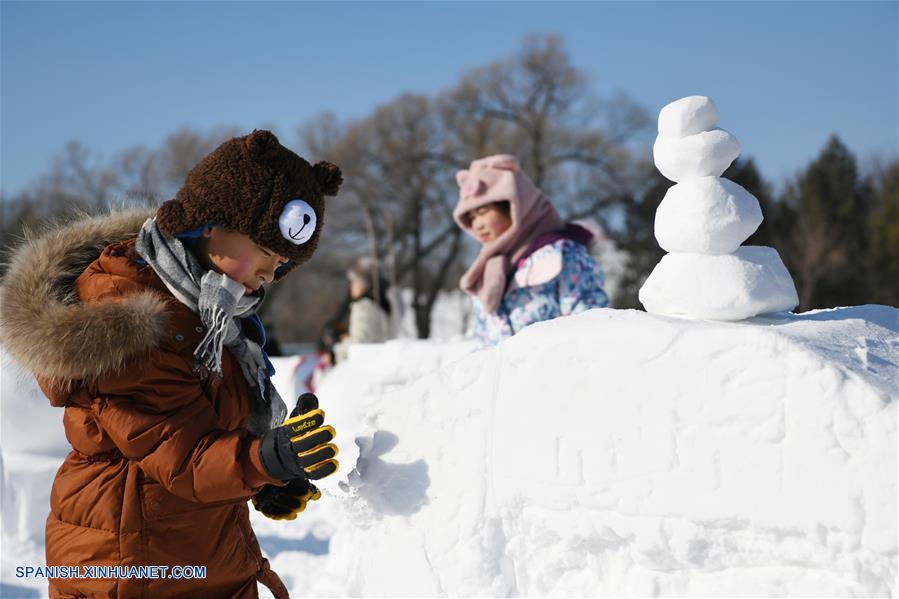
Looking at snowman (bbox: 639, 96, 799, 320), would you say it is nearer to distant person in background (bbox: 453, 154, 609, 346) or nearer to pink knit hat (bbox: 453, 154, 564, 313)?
distant person in background (bbox: 453, 154, 609, 346)

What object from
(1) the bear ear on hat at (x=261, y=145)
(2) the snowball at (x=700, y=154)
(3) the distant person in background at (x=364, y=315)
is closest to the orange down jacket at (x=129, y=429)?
(1) the bear ear on hat at (x=261, y=145)

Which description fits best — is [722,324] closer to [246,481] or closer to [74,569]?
[246,481]

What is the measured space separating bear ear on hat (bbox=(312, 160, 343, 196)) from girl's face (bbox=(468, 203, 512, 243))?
242 centimetres

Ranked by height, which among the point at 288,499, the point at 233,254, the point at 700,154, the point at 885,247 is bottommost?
the point at 885,247

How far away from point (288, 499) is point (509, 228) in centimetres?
254

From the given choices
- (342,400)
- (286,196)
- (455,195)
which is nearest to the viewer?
(286,196)

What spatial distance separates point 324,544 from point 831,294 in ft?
86.9

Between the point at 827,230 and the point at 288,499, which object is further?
the point at 827,230

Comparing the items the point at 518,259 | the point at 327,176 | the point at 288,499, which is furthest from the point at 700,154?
the point at 518,259

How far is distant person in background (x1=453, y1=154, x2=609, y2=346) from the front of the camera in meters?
4.24

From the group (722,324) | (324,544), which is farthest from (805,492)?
(324,544)

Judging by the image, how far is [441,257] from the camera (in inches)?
1203

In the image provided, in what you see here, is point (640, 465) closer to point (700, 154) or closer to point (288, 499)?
point (700, 154)

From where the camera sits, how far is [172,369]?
6.48ft
